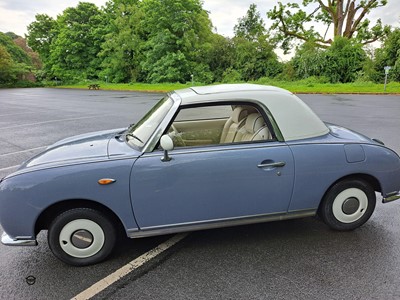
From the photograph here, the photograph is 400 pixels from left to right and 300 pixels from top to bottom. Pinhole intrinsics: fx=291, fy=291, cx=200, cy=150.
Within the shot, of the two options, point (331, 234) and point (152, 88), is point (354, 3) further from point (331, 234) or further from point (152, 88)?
point (331, 234)

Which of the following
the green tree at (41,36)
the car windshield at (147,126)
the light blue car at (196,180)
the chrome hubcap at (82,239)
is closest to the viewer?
the light blue car at (196,180)

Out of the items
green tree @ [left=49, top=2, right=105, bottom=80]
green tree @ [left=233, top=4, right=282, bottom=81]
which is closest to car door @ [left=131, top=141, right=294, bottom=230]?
green tree @ [left=233, top=4, right=282, bottom=81]

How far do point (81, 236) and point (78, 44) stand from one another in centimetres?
4872

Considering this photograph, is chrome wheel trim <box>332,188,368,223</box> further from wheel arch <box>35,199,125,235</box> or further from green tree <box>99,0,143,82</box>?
green tree <box>99,0,143,82</box>

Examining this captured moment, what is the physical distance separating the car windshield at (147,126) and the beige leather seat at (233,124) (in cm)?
73

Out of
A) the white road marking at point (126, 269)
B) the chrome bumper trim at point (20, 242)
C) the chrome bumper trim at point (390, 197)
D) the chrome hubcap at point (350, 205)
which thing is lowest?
the white road marking at point (126, 269)

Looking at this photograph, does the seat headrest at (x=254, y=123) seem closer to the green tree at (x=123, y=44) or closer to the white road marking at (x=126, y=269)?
the white road marking at (x=126, y=269)

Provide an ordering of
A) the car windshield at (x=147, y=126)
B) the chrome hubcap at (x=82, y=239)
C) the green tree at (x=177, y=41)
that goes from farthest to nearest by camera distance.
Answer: the green tree at (x=177, y=41), the car windshield at (x=147, y=126), the chrome hubcap at (x=82, y=239)

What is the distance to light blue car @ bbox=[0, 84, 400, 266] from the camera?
97.5 inches

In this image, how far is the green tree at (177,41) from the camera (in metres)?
33.3

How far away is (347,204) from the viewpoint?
9.83 ft

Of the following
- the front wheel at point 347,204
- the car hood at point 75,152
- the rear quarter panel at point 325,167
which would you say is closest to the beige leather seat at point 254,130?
the rear quarter panel at point 325,167

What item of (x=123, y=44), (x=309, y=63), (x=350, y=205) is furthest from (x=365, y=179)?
(x=123, y=44)

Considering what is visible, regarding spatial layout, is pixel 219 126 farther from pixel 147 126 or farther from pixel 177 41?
Answer: pixel 177 41
